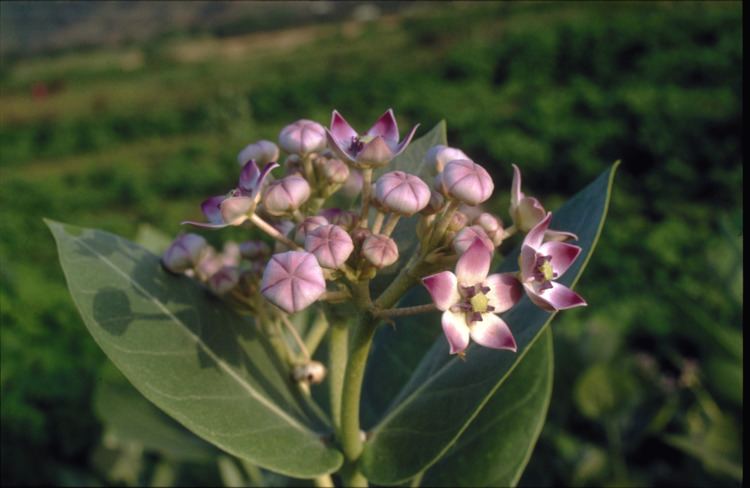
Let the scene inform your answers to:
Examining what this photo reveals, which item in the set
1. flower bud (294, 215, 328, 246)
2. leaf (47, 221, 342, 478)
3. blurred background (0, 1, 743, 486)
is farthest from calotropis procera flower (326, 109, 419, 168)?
blurred background (0, 1, 743, 486)

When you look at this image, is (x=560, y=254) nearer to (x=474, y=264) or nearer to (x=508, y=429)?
(x=474, y=264)

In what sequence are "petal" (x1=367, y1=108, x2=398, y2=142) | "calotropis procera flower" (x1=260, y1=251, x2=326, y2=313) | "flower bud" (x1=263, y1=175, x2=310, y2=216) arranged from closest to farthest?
"calotropis procera flower" (x1=260, y1=251, x2=326, y2=313)
"flower bud" (x1=263, y1=175, x2=310, y2=216)
"petal" (x1=367, y1=108, x2=398, y2=142)

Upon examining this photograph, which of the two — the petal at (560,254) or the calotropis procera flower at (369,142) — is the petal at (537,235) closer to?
the petal at (560,254)

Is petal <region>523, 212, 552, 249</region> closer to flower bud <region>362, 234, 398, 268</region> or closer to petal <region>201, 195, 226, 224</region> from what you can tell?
flower bud <region>362, 234, 398, 268</region>

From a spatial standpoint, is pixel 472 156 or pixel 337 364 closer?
pixel 337 364

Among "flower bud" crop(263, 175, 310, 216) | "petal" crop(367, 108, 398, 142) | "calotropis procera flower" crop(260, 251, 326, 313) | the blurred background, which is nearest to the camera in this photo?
"calotropis procera flower" crop(260, 251, 326, 313)

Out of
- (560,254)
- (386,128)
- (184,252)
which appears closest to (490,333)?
(560,254)

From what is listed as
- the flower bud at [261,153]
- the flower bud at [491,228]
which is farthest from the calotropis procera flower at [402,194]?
the flower bud at [261,153]
